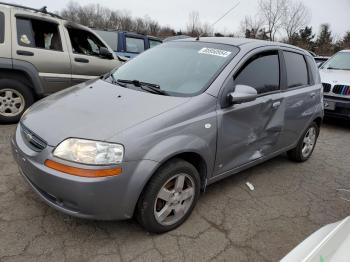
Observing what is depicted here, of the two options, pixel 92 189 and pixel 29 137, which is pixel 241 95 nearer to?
pixel 92 189

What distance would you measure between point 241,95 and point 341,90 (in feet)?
16.8

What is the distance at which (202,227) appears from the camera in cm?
303

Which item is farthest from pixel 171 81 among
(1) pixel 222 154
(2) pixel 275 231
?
(2) pixel 275 231

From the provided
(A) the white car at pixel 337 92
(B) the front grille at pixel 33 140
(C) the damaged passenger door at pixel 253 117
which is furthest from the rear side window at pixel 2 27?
(A) the white car at pixel 337 92

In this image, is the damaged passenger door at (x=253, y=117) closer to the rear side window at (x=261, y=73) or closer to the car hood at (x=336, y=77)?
the rear side window at (x=261, y=73)

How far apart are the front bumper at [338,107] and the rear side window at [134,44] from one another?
5209 mm

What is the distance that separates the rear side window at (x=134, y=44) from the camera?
9.39 m

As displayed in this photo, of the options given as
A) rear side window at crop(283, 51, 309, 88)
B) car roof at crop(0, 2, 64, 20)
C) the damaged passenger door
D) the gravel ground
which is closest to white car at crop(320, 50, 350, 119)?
rear side window at crop(283, 51, 309, 88)

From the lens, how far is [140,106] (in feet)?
9.12

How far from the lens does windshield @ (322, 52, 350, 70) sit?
322 inches

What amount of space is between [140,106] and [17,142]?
3.64 feet

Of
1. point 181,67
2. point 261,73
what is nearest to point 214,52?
point 181,67

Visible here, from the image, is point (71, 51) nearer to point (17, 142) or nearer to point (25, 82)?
point (25, 82)

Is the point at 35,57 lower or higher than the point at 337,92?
higher
